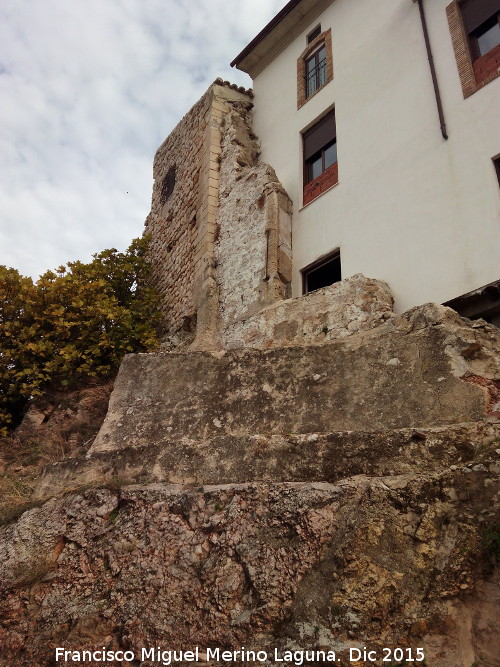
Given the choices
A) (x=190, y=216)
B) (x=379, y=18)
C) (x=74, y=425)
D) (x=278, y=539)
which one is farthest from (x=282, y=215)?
(x=278, y=539)

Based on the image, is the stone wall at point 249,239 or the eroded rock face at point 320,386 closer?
the eroded rock face at point 320,386

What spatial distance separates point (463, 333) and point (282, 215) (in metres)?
5.27

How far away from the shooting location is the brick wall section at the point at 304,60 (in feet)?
33.8

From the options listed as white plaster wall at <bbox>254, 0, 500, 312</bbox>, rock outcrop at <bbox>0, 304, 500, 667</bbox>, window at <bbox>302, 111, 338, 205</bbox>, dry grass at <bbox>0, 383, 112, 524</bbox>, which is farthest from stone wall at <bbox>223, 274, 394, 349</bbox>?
dry grass at <bbox>0, 383, 112, 524</bbox>

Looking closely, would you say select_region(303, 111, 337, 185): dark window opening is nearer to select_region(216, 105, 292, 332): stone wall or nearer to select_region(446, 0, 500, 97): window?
select_region(216, 105, 292, 332): stone wall

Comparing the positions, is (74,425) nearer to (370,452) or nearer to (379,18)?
(370,452)

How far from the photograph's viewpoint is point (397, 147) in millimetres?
8117

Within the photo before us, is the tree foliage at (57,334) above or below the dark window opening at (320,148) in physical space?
below

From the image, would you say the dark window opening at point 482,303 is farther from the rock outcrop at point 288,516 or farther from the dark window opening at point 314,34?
the dark window opening at point 314,34

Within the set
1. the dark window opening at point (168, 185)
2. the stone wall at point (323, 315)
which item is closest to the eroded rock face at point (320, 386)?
the stone wall at point (323, 315)

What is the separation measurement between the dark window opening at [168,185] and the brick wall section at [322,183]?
454 centimetres

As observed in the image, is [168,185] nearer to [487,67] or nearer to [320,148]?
[320,148]

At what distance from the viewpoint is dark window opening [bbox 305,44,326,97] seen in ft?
34.6

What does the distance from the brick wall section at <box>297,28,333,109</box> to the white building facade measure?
3 centimetres
